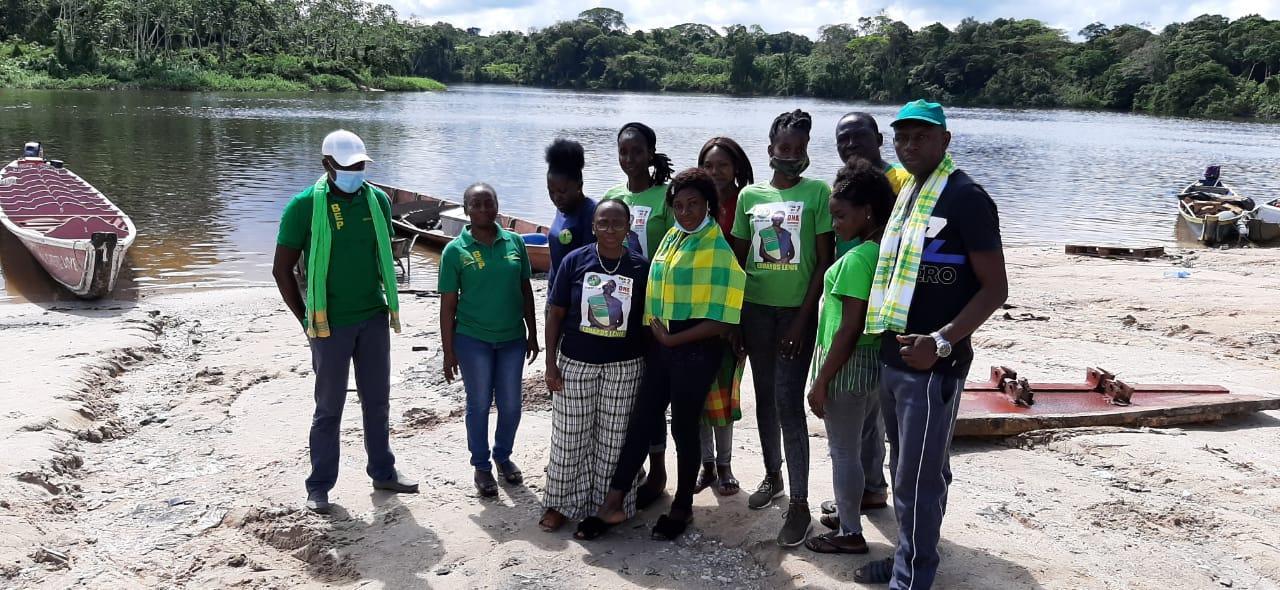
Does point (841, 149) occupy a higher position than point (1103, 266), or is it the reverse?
point (841, 149)

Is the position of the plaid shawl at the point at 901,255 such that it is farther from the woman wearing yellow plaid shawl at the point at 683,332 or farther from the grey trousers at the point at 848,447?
the woman wearing yellow plaid shawl at the point at 683,332

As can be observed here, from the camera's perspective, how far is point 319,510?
470cm

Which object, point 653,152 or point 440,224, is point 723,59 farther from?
point 653,152

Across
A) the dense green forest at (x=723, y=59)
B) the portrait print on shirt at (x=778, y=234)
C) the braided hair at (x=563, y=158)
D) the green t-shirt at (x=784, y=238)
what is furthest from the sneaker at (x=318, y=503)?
the dense green forest at (x=723, y=59)

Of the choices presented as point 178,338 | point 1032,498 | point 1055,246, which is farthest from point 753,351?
point 1055,246

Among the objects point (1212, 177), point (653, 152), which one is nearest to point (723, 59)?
point (1212, 177)

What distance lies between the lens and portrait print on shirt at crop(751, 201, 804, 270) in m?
4.02

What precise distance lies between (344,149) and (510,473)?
6.48 ft

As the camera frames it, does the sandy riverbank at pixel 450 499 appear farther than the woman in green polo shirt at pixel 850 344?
Yes

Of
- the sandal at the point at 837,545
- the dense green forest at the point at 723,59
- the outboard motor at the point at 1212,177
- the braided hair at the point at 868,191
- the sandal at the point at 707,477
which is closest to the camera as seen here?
the braided hair at the point at 868,191

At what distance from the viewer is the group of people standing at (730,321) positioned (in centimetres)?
326

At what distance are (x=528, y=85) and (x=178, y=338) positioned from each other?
126938 mm

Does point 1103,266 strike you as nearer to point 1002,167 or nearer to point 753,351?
point 753,351

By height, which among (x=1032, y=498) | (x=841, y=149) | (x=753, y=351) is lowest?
(x=1032, y=498)
